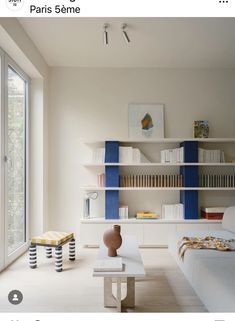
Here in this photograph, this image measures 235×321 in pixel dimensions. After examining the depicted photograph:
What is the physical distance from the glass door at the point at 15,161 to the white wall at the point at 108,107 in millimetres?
461

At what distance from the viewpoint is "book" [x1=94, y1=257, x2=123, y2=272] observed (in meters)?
1.72

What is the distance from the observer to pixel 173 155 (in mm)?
3729

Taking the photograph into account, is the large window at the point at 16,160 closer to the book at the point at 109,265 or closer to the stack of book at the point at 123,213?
the stack of book at the point at 123,213

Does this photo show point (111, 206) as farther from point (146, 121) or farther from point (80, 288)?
point (80, 288)

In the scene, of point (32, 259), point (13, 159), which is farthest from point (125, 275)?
point (13, 159)

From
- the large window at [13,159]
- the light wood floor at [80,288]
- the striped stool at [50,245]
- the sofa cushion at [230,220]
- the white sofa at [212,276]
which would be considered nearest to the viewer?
the white sofa at [212,276]

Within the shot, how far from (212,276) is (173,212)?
203 cm

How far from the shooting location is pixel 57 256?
263 cm

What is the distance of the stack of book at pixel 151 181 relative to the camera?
146 inches

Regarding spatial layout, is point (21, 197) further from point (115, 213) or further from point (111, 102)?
point (111, 102)

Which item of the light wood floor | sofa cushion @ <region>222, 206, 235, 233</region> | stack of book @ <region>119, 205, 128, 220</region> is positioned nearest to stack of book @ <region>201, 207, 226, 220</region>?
sofa cushion @ <region>222, 206, 235, 233</region>

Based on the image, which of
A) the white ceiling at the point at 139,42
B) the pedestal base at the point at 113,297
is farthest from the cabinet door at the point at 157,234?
the white ceiling at the point at 139,42

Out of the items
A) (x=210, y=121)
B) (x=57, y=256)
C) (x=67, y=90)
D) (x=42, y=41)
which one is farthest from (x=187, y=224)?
(x=42, y=41)
